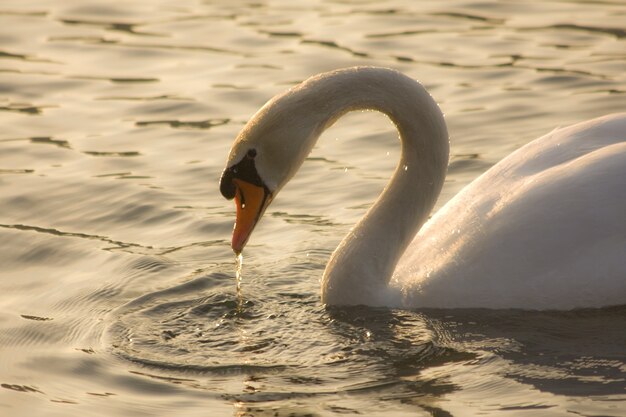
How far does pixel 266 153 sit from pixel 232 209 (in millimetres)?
2475

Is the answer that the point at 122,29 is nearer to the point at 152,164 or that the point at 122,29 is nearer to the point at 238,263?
the point at 152,164

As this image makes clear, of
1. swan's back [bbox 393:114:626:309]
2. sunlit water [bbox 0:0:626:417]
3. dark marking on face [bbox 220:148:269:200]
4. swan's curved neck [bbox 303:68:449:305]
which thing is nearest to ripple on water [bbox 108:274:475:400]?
sunlit water [bbox 0:0:626:417]

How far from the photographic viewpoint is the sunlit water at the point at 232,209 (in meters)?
7.51

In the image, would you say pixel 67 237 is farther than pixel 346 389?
Yes

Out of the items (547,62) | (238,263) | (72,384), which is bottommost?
(72,384)

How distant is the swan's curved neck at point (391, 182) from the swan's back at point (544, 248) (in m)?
0.27

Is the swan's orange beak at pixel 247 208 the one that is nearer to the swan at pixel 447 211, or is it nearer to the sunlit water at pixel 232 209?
the swan at pixel 447 211

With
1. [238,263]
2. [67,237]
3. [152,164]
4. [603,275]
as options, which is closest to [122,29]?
[152,164]

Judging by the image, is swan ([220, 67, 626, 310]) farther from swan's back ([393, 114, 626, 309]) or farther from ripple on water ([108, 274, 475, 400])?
ripple on water ([108, 274, 475, 400])

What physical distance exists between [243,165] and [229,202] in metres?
2.66

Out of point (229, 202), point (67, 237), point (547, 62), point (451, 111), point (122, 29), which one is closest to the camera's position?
point (67, 237)

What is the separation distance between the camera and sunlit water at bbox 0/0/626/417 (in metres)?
7.51

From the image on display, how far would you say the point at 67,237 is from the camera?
33.0 ft

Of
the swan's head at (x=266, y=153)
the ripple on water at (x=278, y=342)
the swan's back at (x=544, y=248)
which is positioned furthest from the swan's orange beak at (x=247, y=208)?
the swan's back at (x=544, y=248)
